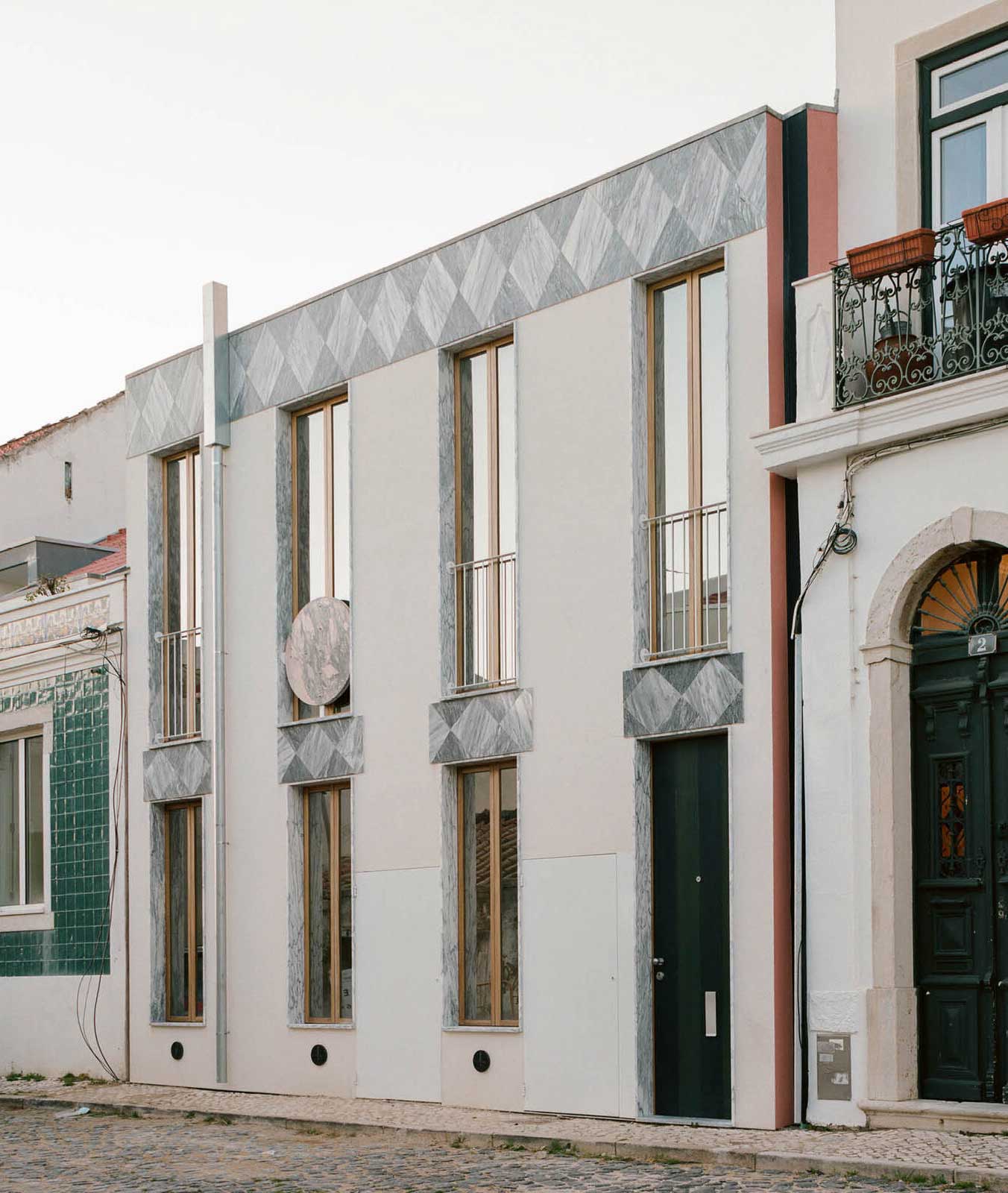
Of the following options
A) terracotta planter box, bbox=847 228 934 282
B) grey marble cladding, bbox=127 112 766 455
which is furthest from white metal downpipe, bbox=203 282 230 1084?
terracotta planter box, bbox=847 228 934 282

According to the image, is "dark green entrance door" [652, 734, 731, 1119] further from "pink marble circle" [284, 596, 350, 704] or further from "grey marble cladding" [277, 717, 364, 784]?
Result: "pink marble circle" [284, 596, 350, 704]

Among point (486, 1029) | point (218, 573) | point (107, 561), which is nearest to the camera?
point (486, 1029)

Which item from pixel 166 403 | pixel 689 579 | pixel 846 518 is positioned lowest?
pixel 689 579

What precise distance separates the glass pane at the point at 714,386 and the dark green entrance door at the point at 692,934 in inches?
73.4

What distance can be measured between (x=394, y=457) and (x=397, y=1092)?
531 cm

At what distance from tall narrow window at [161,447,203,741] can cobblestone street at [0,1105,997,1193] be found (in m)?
4.42

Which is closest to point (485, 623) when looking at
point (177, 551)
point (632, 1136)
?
point (632, 1136)

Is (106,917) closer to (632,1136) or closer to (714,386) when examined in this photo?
(632,1136)

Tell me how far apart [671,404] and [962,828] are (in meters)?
3.95

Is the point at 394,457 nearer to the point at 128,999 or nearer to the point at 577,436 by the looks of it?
the point at 577,436

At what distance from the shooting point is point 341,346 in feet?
55.6

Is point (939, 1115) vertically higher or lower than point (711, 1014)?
lower

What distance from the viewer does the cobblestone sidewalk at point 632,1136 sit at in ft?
34.0

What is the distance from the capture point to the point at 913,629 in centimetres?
1240
